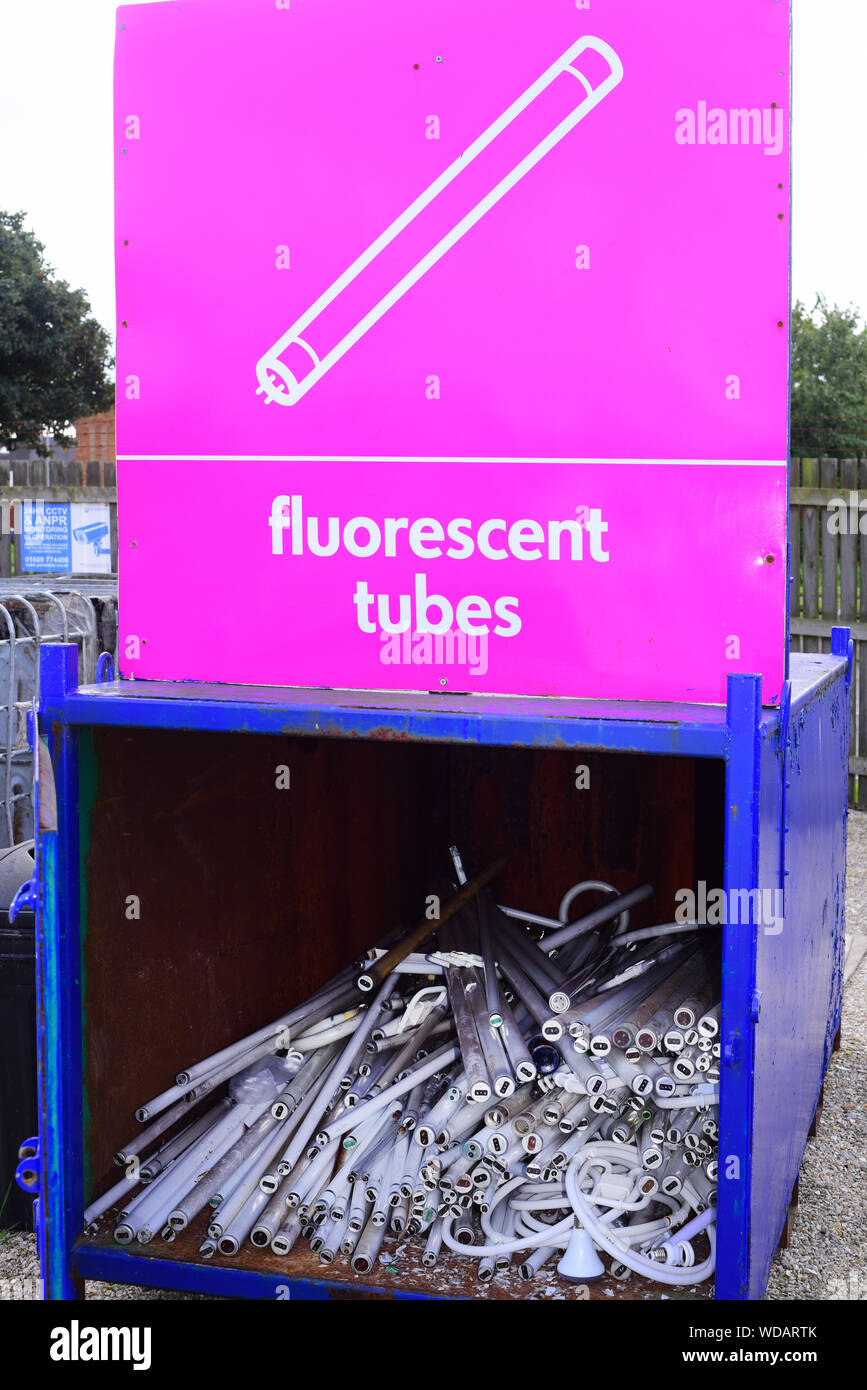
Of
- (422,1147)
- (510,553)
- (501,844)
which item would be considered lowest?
(422,1147)

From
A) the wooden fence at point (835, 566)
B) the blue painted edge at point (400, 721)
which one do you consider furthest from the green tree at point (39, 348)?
the blue painted edge at point (400, 721)

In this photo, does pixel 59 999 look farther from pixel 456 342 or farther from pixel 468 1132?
pixel 456 342

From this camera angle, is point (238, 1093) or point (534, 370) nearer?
point (534, 370)

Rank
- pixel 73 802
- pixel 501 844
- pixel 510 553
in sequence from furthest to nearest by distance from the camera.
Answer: pixel 501 844, pixel 73 802, pixel 510 553

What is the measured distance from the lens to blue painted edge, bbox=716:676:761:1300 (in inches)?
100

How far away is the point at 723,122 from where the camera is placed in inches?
104

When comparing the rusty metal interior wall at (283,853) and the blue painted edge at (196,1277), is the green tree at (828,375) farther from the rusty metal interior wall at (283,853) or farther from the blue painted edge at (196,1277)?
the blue painted edge at (196,1277)

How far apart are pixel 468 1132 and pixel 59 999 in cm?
109

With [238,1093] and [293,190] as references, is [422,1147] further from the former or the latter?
[293,190]

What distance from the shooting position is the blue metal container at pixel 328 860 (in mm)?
2637

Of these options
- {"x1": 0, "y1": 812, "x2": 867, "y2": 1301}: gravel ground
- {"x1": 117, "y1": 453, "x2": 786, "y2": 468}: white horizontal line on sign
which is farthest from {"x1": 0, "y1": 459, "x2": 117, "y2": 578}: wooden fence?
{"x1": 117, "y1": 453, "x2": 786, "y2": 468}: white horizontal line on sign
